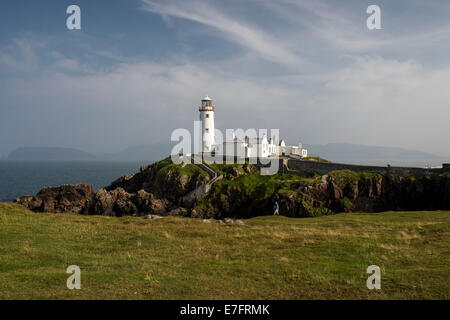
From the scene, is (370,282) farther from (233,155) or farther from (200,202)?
(233,155)

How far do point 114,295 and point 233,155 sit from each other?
65.6 m

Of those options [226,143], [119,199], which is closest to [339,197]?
[226,143]

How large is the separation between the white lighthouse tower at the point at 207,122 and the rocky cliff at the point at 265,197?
20850 millimetres

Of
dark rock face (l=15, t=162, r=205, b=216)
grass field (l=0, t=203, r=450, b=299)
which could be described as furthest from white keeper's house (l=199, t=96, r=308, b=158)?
grass field (l=0, t=203, r=450, b=299)

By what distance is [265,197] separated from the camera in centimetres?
5316

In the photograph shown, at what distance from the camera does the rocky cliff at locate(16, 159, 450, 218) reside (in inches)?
1934

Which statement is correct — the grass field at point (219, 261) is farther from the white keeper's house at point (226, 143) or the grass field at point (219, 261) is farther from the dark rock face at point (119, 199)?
the white keeper's house at point (226, 143)

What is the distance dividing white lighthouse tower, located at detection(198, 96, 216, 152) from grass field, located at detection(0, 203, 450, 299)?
190 feet

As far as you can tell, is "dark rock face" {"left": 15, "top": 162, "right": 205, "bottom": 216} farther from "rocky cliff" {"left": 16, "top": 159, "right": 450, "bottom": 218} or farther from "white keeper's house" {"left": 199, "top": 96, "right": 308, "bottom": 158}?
"white keeper's house" {"left": 199, "top": 96, "right": 308, "bottom": 158}

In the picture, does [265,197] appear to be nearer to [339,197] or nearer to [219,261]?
[339,197]

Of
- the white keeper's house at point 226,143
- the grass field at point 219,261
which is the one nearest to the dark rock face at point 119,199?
the white keeper's house at point 226,143

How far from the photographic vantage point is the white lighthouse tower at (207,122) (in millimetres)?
79812

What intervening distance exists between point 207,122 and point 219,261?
219 ft
